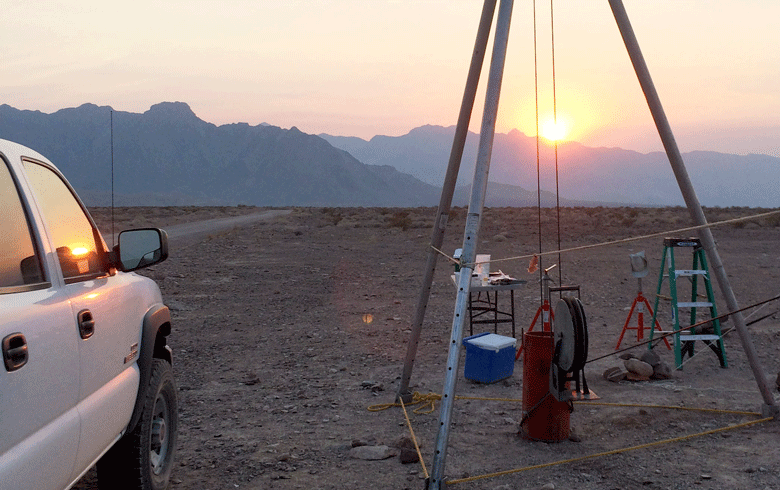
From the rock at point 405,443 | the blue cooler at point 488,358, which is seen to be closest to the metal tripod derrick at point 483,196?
the rock at point 405,443

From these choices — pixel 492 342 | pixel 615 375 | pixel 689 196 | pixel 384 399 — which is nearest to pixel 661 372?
pixel 615 375

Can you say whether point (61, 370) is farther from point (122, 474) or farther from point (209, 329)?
point (209, 329)

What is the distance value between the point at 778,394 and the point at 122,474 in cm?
573

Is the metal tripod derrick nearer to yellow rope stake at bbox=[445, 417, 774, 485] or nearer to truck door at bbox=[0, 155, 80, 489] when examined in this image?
yellow rope stake at bbox=[445, 417, 774, 485]

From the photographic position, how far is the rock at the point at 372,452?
4719 millimetres

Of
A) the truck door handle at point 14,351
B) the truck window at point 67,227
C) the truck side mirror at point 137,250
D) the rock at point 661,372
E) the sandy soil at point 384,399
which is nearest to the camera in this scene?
the truck door handle at point 14,351

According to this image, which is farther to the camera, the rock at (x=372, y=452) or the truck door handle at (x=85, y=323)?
the rock at (x=372, y=452)

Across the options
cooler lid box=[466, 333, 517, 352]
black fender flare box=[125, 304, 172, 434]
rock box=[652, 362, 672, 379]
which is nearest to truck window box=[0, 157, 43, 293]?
black fender flare box=[125, 304, 172, 434]

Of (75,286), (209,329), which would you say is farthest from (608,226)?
(75,286)

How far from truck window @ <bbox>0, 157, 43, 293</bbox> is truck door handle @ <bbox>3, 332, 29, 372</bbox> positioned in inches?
15.3

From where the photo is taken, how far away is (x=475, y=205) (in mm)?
4363

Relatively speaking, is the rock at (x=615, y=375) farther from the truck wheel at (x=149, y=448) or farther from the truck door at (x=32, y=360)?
the truck door at (x=32, y=360)

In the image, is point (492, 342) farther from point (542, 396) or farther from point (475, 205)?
point (475, 205)

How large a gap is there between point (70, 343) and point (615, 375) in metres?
5.58
